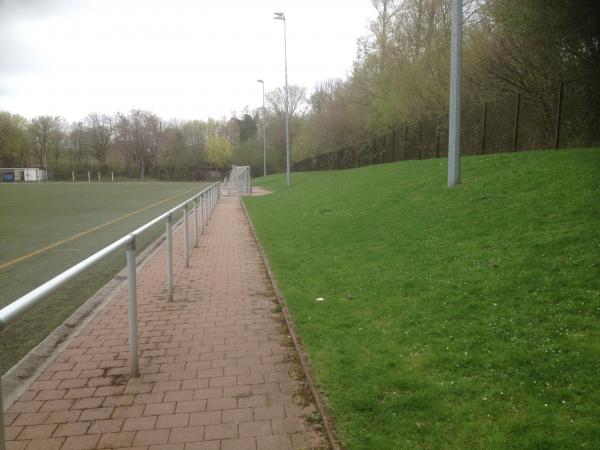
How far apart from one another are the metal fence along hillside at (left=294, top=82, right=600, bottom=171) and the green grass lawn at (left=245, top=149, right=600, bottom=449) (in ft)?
17.9

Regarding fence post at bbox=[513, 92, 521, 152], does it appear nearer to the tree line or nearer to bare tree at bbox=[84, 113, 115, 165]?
the tree line

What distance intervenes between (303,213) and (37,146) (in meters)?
90.1

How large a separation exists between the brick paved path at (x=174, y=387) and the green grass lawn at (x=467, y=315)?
385mm

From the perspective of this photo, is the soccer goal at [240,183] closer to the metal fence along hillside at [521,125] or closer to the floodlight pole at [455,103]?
the metal fence along hillside at [521,125]

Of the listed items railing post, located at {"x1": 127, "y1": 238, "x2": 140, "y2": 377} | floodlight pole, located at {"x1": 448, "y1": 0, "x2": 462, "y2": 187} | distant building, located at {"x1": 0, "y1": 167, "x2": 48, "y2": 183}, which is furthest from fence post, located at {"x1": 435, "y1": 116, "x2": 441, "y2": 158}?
distant building, located at {"x1": 0, "y1": 167, "x2": 48, "y2": 183}

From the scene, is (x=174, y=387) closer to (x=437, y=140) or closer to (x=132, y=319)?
(x=132, y=319)

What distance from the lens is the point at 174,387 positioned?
3660 mm

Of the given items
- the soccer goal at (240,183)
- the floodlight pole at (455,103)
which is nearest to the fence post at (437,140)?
the floodlight pole at (455,103)

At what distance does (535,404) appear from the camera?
304 centimetres

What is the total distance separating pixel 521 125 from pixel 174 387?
15444mm

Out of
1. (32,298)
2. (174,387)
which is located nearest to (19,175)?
(174,387)

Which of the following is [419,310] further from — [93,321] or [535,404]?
[93,321]

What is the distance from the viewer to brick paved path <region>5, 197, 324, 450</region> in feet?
9.83

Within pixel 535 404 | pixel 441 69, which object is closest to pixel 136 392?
pixel 535 404
